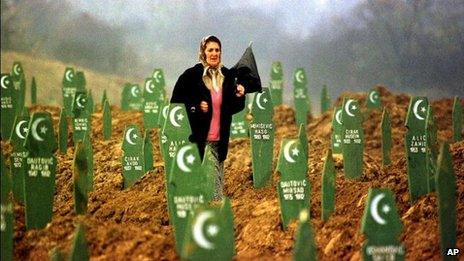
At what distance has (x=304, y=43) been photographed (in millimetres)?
14555

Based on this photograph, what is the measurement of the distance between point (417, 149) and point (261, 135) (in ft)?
5.08

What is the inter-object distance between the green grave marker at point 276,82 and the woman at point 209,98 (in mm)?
4955

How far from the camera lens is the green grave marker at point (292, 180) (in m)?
6.76

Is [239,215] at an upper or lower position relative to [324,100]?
lower

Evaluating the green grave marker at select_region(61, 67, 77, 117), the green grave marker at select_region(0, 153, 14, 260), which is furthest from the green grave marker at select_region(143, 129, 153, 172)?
the green grave marker at select_region(61, 67, 77, 117)

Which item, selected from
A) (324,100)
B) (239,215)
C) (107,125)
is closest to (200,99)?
(239,215)

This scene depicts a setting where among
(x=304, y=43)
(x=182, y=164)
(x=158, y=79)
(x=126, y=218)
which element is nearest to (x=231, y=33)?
(x=158, y=79)

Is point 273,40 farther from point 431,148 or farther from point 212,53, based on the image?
point 431,148

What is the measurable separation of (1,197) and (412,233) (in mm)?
3156

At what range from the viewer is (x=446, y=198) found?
5.87 meters

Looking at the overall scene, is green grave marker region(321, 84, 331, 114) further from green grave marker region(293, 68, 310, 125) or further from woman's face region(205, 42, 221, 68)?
woman's face region(205, 42, 221, 68)

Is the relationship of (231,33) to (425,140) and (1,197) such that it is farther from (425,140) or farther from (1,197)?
(1,197)

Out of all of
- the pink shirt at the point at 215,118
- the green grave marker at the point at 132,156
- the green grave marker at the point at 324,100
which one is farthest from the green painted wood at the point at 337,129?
the green grave marker at the point at 324,100

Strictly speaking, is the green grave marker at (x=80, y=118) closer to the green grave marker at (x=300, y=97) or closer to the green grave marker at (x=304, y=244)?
the green grave marker at (x=300, y=97)
